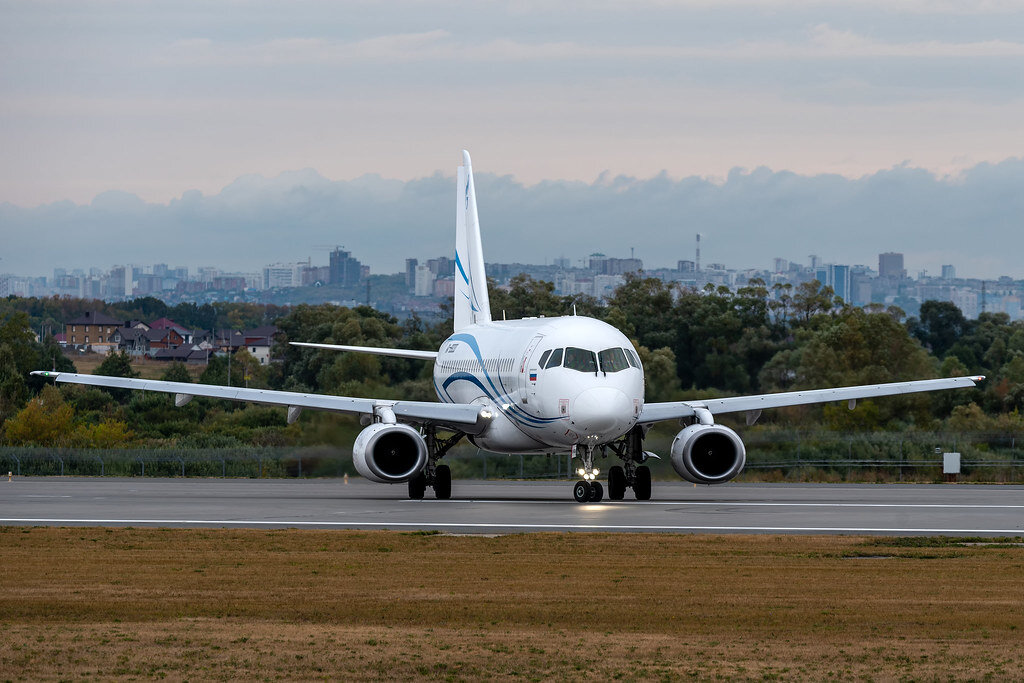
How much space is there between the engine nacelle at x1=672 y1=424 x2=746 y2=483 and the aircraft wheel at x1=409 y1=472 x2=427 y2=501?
19.6ft

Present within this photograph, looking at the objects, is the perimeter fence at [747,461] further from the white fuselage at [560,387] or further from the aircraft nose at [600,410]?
the aircraft nose at [600,410]

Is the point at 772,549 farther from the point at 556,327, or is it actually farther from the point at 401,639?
the point at 556,327

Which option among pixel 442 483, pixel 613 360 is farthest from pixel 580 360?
pixel 442 483

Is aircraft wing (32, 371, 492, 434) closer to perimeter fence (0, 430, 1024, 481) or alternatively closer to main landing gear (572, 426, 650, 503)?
main landing gear (572, 426, 650, 503)

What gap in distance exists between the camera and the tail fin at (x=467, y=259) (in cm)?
4959

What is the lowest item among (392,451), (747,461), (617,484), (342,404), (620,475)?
(747,461)

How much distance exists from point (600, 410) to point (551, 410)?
1390 millimetres

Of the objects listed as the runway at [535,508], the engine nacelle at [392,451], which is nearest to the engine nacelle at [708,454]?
the runway at [535,508]

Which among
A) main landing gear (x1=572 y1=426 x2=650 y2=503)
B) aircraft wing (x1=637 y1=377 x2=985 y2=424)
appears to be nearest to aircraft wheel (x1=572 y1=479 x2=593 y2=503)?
main landing gear (x1=572 y1=426 x2=650 y2=503)

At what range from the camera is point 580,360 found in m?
34.2

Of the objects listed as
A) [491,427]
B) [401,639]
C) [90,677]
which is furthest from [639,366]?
[90,677]

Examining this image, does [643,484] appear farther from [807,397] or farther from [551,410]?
[807,397]

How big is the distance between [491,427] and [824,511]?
9.76 m

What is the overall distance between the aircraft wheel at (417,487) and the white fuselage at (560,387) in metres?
2.20
